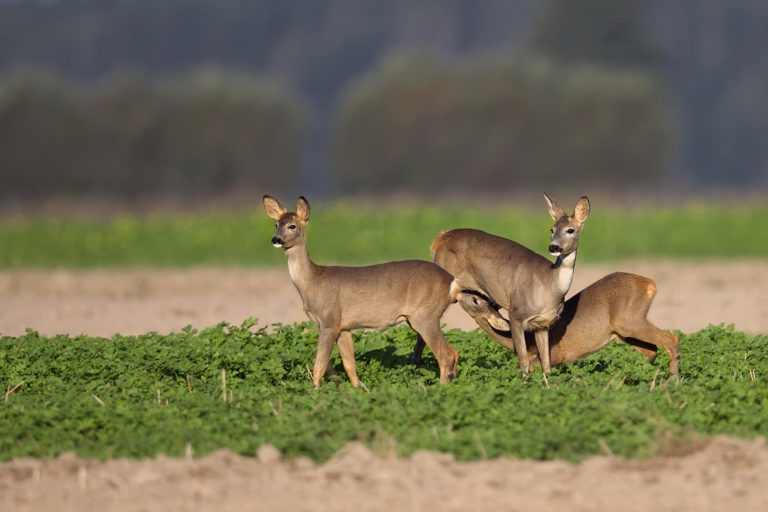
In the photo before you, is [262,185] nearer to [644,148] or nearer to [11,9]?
[644,148]

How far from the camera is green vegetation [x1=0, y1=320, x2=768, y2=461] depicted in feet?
26.2

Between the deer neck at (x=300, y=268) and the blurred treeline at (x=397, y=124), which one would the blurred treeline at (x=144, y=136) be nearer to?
the blurred treeline at (x=397, y=124)

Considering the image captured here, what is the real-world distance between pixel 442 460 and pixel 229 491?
4.46ft

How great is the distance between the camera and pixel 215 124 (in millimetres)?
52938

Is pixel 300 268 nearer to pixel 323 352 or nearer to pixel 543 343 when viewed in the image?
pixel 323 352

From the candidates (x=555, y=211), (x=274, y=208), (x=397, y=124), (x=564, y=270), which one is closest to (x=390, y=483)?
(x=564, y=270)

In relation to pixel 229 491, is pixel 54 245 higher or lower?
higher

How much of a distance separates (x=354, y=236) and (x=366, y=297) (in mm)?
18182

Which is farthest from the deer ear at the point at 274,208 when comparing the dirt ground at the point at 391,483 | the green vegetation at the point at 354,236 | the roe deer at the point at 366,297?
the green vegetation at the point at 354,236

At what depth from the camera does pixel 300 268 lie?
34.5 feet

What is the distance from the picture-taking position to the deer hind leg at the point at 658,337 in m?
10.6

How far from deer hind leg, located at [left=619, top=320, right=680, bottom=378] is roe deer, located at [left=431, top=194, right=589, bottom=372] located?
2.55ft

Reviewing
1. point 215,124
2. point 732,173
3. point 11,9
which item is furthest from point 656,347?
point 11,9

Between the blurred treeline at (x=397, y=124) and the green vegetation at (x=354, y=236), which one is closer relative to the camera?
the green vegetation at (x=354, y=236)
